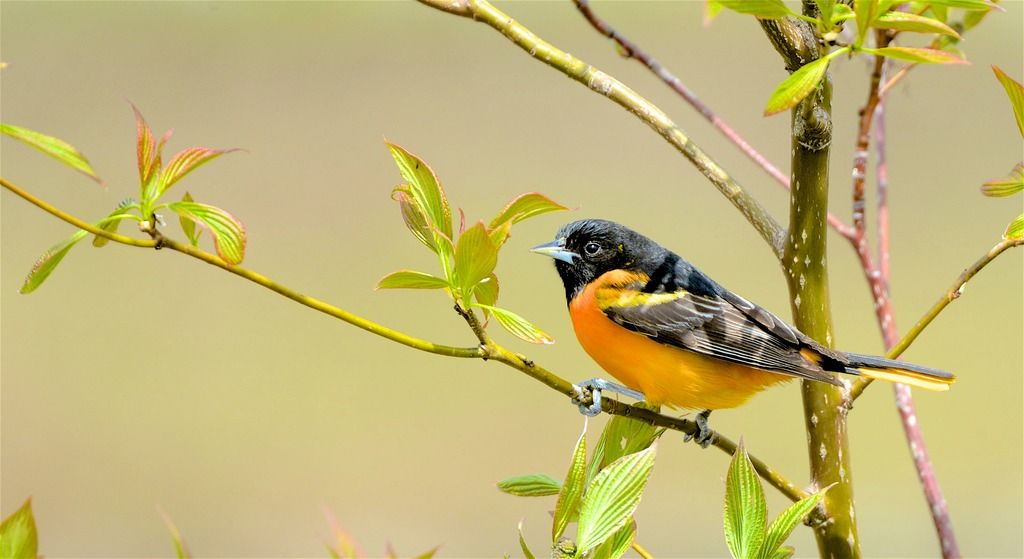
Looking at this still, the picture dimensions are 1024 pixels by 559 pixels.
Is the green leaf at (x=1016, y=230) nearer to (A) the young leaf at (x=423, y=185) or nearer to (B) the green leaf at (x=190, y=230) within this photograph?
(A) the young leaf at (x=423, y=185)

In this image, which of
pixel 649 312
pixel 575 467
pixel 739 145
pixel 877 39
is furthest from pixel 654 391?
pixel 575 467

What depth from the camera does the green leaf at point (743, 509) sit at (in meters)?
0.50

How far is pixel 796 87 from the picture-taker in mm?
480

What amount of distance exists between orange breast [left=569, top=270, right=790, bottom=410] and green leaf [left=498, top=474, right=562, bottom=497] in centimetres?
51

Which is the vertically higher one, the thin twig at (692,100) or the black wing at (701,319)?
the thin twig at (692,100)

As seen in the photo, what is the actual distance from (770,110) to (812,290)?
0.79 feet

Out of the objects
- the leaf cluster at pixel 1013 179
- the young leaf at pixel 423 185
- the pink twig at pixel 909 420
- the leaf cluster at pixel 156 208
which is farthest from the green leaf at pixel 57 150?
the pink twig at pixel 909 420

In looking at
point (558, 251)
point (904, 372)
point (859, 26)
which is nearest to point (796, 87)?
point (859, 26)

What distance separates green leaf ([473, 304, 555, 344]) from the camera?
1.79ft

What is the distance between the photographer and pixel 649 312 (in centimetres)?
115

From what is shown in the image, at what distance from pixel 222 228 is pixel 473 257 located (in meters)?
0.14

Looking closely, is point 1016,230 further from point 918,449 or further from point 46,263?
point 46,263

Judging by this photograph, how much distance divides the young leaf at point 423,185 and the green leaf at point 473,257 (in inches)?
0.8

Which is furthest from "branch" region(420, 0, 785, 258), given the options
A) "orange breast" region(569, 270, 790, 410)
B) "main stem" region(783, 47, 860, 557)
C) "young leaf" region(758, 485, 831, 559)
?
"orange breast" region(569, 270, 790, 410)
